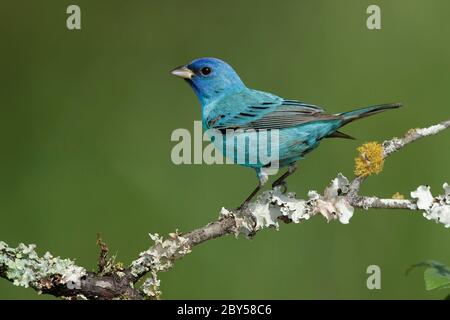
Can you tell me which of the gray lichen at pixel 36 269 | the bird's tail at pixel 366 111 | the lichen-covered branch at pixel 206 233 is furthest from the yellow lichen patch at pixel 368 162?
the gray lichen at pixel 36 269

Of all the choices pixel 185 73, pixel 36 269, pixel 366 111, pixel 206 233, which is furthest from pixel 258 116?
pixel 36 269

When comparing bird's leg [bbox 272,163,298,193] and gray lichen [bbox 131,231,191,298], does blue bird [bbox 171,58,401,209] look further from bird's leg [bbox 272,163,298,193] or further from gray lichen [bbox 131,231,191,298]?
gray lichen [bbox 131,231,191,298]

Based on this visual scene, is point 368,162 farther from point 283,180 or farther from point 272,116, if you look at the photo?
point 272,116

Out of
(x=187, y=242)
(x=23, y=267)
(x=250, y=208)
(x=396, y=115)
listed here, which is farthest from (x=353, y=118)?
(x=396, y=115)

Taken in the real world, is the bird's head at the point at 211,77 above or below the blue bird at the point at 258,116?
above

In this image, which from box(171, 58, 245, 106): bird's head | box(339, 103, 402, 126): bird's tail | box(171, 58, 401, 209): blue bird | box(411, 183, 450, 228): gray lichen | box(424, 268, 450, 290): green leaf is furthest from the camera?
box(171, 58, 245, 106): bird's head

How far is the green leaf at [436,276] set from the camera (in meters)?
2.41

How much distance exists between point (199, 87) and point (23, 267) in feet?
6.91

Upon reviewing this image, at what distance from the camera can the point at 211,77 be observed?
457cm

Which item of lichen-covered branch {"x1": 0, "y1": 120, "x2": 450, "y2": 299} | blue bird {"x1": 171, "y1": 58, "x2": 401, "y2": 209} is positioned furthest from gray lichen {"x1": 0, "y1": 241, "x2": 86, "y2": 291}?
blue bird {"x1": 171, "y1": 58, "x2": 401, "y2": 209}

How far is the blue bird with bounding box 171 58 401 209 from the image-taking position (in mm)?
3975

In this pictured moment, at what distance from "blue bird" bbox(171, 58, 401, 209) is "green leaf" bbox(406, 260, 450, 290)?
3.69 ft

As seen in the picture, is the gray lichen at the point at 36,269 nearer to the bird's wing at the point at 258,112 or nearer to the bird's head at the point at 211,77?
the bird's wing at the point at 258,112

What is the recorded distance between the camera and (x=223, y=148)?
4.29 metres
